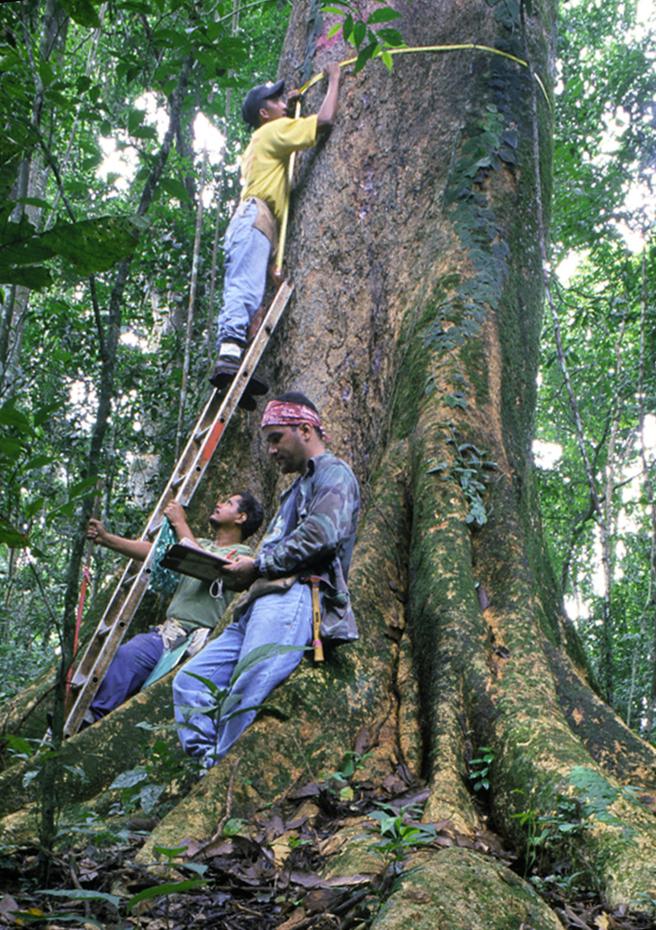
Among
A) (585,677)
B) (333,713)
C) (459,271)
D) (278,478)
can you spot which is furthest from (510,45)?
(333,713)

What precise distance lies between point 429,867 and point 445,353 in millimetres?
3383

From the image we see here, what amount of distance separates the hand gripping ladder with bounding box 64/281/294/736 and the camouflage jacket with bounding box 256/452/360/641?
4.18 ft

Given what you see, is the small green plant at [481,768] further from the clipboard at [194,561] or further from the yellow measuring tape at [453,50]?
the yellow measuring tape at [453,50]

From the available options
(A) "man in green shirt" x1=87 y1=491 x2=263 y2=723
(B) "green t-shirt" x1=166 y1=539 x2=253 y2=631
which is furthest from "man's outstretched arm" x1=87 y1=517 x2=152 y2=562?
(B) "green t-shirt" x1=166 y1=539 x2=253 y2=631

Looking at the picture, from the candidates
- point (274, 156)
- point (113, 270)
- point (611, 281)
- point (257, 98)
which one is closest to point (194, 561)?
point (274, 156)

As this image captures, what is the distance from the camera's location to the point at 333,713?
3791mm

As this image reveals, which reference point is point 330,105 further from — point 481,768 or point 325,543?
point 481,768

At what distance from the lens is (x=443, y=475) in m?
4.61

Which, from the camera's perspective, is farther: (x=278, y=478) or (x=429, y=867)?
(x=278, y=478)

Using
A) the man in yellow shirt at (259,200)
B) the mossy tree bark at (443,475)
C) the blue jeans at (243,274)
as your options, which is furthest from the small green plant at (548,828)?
the blue jeans at (243,274)

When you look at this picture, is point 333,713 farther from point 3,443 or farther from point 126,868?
point 3,443

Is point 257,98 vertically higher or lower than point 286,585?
higher

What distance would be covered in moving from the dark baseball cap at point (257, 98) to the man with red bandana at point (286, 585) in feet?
12.1

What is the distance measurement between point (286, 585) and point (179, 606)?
160cm
